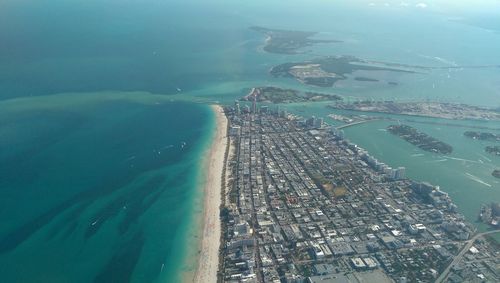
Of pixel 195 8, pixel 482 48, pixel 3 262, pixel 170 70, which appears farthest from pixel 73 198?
pixel 195 8

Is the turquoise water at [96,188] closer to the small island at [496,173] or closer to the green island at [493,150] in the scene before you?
the small island at [496,173]

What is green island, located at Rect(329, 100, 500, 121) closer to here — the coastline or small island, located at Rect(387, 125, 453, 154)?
small island, located at Rect(387, 125, 453, 154)

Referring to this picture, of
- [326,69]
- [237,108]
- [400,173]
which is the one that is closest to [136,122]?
[237,108]

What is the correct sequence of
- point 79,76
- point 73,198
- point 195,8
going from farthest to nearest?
point 195,8, point 79,76, point 73,198

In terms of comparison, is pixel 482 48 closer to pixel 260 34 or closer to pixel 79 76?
pixel 260 34

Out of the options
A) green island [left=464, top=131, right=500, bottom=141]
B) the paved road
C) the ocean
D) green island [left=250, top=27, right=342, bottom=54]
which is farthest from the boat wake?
green island [left=250, top=27, right=342, bottom=54]

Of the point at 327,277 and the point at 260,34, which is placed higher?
the point at 260,34

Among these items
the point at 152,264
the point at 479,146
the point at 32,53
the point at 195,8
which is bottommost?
the point at 152,264
